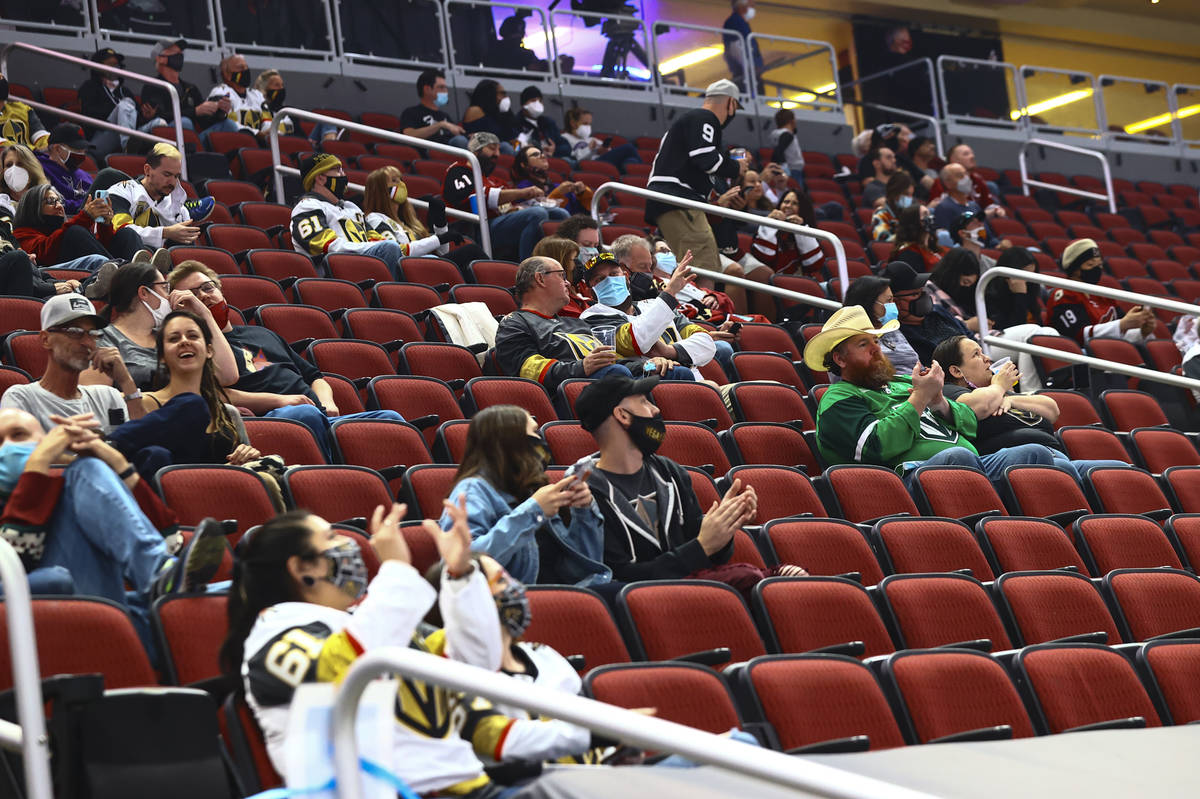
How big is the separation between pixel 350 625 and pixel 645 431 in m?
1.63

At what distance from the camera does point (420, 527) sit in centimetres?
342

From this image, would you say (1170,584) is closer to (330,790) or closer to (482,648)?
(482,648)

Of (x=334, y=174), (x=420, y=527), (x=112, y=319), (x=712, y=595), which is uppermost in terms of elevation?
(x=334, y=174)

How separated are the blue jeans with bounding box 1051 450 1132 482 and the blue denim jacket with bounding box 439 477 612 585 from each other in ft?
7.37

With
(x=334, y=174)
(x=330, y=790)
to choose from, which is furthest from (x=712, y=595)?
(x=334, y=174)

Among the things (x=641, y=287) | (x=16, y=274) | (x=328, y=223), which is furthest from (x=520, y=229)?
(x=16, y=274)

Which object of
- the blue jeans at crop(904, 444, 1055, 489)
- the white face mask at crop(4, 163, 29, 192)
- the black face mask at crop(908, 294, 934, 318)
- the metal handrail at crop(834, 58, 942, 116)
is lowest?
the blue jeans at crop(904, 444, 1055, 489)

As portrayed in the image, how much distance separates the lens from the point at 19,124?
278 inches

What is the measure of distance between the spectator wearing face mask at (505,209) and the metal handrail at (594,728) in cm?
533

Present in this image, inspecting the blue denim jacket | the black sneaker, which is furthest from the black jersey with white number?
the black sneaker

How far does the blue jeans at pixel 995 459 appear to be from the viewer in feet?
16.0

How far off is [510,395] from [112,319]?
1.27 metres

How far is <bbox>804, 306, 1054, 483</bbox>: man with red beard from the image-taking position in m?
4.79

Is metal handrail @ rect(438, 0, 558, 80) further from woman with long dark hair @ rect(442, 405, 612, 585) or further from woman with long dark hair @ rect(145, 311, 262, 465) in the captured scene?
woman with long dark hair @ rect(442, 405, 612, 585)
